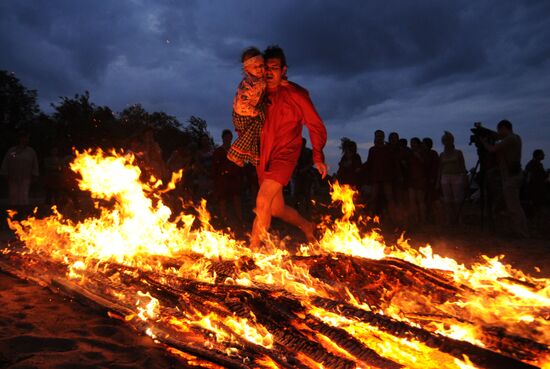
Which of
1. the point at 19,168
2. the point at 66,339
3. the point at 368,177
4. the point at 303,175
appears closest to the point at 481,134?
the point at 368,177

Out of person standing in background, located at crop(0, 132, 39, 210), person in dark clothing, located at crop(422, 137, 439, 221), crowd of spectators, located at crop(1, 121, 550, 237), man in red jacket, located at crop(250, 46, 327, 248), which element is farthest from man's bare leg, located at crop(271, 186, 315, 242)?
person standing in background, located at crop(0, 132, 39, 210)

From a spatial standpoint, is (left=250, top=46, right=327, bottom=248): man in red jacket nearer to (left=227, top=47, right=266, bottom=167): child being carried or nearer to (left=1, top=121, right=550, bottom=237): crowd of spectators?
(left=227, top=47, right=266, bottom=167): child being carried

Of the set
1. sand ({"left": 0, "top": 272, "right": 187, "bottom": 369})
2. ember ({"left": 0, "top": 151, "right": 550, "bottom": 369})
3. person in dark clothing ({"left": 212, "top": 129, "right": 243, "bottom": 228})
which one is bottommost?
sand ({"left": 0, "top": 272, "right": 187, "bottom": 369})

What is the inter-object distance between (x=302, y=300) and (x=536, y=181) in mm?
9812

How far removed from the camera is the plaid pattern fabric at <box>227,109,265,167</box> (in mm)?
5152

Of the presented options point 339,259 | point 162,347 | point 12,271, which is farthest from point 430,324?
point 12,271

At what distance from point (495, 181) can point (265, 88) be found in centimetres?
610

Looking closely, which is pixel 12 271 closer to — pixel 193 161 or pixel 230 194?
pixel 230 194

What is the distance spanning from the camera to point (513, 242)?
7535mm

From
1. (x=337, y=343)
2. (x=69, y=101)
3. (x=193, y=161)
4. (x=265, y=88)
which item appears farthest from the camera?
(x=69, y=101)

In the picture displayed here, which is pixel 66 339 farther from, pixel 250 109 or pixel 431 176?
pixel 431 176

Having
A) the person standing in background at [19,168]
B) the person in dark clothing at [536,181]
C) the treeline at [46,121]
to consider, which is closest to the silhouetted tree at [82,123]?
the treeline at [46,121]

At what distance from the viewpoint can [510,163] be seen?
25.8 ft

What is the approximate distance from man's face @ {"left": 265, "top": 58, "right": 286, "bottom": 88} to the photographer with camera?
4846 millimetres
